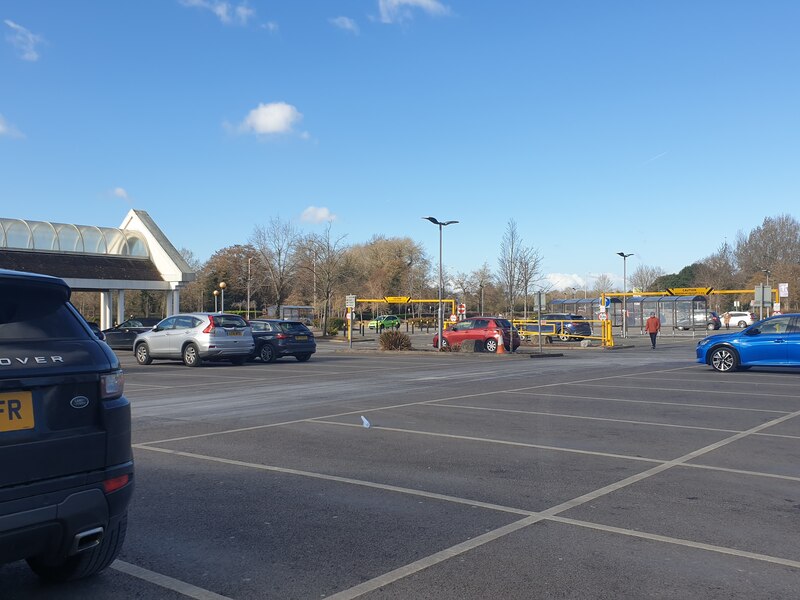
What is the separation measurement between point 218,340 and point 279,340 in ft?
9.56

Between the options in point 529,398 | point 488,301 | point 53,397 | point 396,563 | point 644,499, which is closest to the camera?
point 53,397

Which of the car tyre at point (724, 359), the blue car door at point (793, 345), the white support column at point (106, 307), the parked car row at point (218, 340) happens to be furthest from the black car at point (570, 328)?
the white support column at point (106, 307)

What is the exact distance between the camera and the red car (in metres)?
30.4

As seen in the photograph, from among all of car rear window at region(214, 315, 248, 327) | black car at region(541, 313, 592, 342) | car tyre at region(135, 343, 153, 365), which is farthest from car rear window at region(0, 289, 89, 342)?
black car at region(541, 313, 592, 342)

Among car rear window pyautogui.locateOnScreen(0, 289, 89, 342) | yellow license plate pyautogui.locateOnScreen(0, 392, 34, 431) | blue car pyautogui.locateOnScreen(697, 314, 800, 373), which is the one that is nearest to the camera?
yellow license plate pyautogui.locateOnScreen(0, 392, 34, 431)

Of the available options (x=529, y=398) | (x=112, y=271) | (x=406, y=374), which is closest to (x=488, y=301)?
(x=112, y=271)

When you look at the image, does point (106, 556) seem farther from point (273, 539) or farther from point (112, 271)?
point (112, 271)

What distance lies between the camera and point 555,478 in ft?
23.7

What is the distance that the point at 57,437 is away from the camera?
377cm

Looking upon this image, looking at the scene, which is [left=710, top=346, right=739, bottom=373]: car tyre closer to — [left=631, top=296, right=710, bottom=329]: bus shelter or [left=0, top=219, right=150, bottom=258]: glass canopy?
[left=0, top=219, right=150, bottom=258]: glass canopy

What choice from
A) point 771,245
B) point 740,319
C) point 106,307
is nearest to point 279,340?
point 106,307

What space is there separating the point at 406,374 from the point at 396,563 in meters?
14.8

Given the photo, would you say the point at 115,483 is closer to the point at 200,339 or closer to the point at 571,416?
the point at 571,416

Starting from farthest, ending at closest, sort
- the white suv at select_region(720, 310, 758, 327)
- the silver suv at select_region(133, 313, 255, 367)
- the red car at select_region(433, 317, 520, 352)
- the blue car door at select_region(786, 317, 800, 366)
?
the white suv at select_region(720, 310, 758, 327)
the red car at select_region(433, 317, 520, 352)
the silver suv at select_region(133, 313, 255, 367)
the blue car door at select_region(786, 317, 800, 366)
